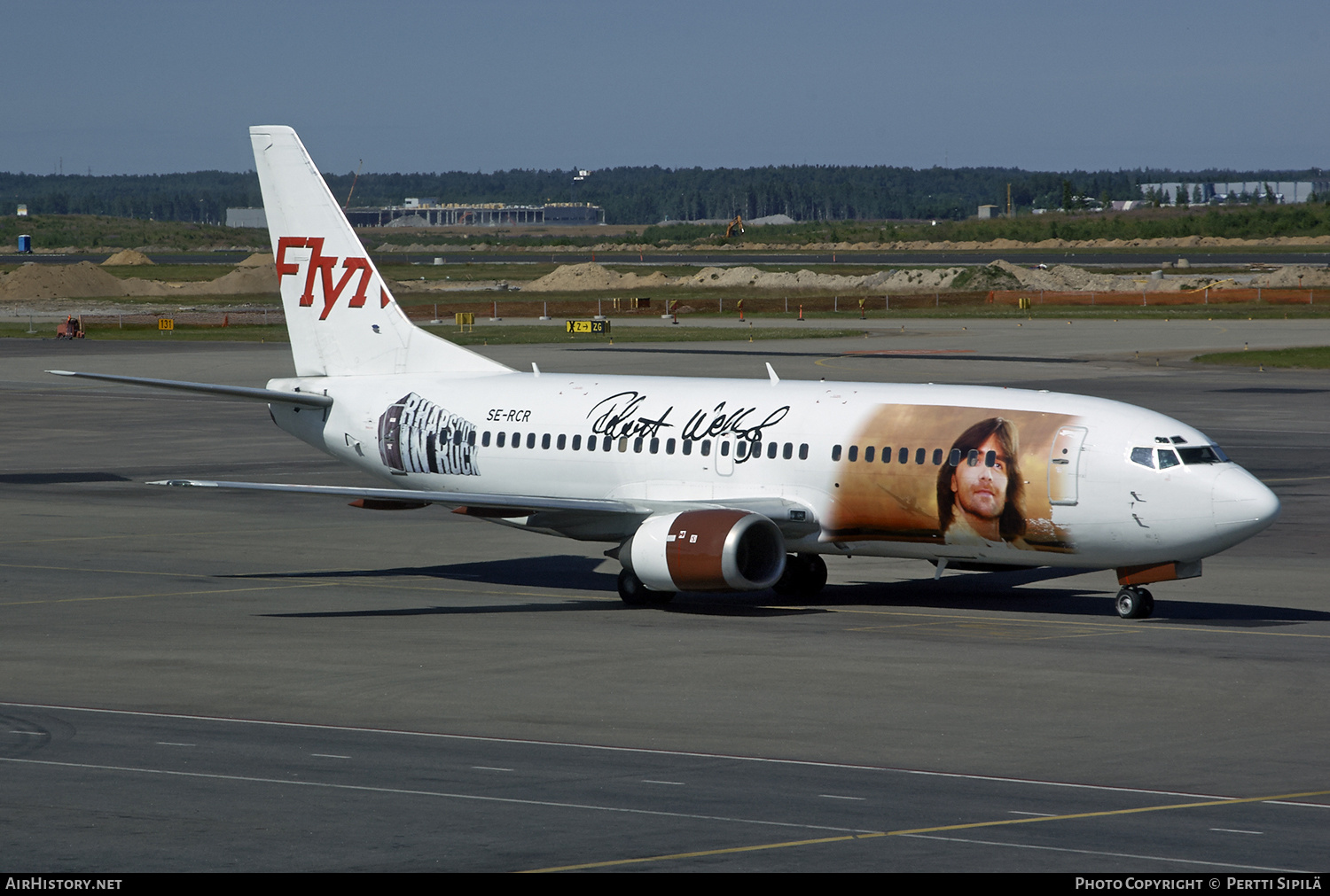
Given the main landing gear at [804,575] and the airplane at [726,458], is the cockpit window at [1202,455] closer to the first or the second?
the airplane at [726,458]

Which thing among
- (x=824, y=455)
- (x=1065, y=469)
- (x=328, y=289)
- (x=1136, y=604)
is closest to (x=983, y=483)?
(x=1065, y=469)

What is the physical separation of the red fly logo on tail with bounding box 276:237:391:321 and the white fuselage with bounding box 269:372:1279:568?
186 cm

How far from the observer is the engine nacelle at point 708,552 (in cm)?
3136

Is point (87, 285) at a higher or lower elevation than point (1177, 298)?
higher

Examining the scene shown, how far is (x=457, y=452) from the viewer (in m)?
37.3

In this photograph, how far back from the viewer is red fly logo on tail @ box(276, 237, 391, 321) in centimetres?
3988

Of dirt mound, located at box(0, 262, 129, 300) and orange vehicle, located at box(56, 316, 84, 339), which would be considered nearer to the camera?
orange vehicle, located at box(56, 316, 84, 339)

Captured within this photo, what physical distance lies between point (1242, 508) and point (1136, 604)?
290 centimetres

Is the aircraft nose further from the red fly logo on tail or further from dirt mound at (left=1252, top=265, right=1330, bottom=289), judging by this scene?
dirt mound at (left=1252, top=265, right=1330, bottom=289)

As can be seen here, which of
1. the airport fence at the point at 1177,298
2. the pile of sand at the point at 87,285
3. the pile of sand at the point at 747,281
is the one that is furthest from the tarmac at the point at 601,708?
the pile of sand at the point at 87,285

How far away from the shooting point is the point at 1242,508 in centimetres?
2981

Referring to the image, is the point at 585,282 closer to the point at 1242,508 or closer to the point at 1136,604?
the point at 1136,604

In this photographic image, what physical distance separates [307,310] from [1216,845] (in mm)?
27485
